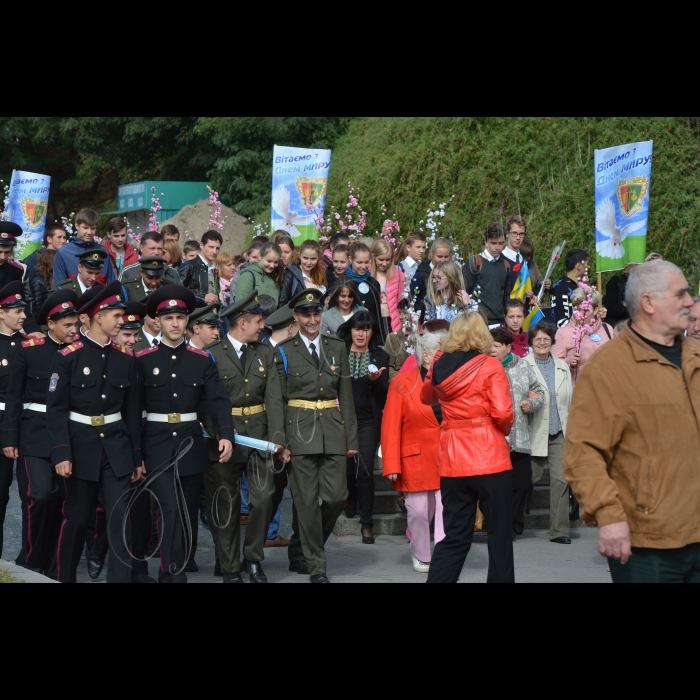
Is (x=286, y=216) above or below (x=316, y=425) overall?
above

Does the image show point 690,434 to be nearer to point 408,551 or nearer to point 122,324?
point 122,324

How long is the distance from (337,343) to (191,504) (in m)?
1.86

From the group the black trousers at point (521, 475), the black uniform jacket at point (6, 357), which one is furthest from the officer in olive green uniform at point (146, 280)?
the black trousers at point (521, 475)

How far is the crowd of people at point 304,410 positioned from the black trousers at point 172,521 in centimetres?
1

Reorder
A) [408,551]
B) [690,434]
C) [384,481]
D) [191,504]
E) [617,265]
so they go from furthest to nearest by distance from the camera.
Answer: [617,265], [384,481], [408,551], [191,504], [690,434]

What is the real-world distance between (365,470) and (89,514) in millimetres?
2967

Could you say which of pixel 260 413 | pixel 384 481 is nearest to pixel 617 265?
pixel 384 481

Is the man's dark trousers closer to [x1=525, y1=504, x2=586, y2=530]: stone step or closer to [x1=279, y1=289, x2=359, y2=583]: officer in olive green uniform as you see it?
[x1=279, y1=289, x2=359, y2=583]: officer in olive green uniform

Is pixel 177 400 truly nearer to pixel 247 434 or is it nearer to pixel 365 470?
pixel 247 434

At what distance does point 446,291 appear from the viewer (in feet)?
34.4

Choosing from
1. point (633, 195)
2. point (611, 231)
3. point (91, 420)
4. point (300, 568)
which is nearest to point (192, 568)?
point (300, 568)

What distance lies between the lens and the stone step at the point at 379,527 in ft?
32.8

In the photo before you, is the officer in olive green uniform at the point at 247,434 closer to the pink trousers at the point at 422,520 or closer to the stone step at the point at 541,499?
the pink trousers at the point at 422,520

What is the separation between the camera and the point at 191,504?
24.7 feet
